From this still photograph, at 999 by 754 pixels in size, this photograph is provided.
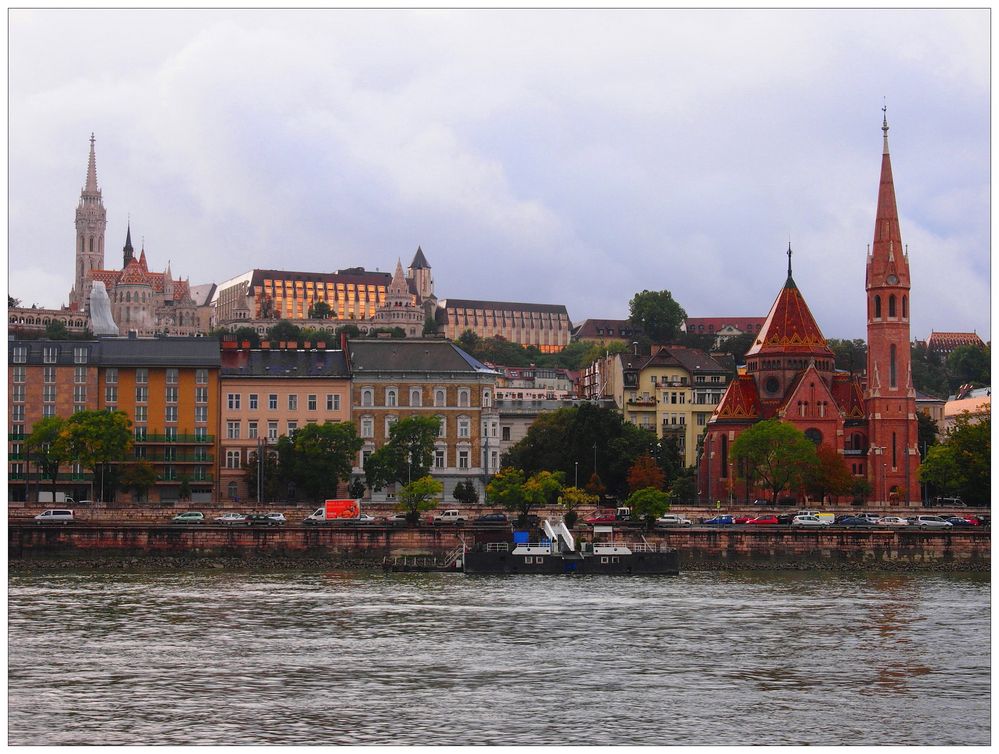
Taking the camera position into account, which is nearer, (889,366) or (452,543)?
(452,543)

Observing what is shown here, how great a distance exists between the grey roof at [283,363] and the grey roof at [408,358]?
1.23 metres

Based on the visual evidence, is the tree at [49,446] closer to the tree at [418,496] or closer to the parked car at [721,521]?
the tree at [418,496]

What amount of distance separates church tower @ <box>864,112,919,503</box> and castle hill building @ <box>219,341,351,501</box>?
1489 inches

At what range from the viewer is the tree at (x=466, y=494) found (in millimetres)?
116650

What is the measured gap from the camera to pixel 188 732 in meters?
40.2

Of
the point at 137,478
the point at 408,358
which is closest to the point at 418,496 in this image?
the point at 137,478

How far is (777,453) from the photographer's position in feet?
401

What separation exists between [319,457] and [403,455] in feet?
18.6

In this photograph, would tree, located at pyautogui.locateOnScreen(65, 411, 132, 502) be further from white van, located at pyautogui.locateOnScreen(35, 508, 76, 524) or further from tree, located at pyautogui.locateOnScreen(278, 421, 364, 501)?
tree, located at pyautogui.locateOnScreen(278, 421, 364, 501)

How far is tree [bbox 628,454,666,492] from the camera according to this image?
120 m

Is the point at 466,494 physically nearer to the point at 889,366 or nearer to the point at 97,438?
the point at 97,438

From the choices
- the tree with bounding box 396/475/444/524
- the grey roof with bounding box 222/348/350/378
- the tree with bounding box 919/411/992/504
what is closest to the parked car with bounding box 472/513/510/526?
the tree with bounding box 396/475/444/524

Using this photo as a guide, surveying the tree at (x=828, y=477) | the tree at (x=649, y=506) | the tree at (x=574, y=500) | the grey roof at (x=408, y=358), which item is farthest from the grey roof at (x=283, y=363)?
the tree at (x=649, y=506)

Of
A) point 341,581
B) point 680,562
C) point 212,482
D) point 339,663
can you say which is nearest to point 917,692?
point 339,663
